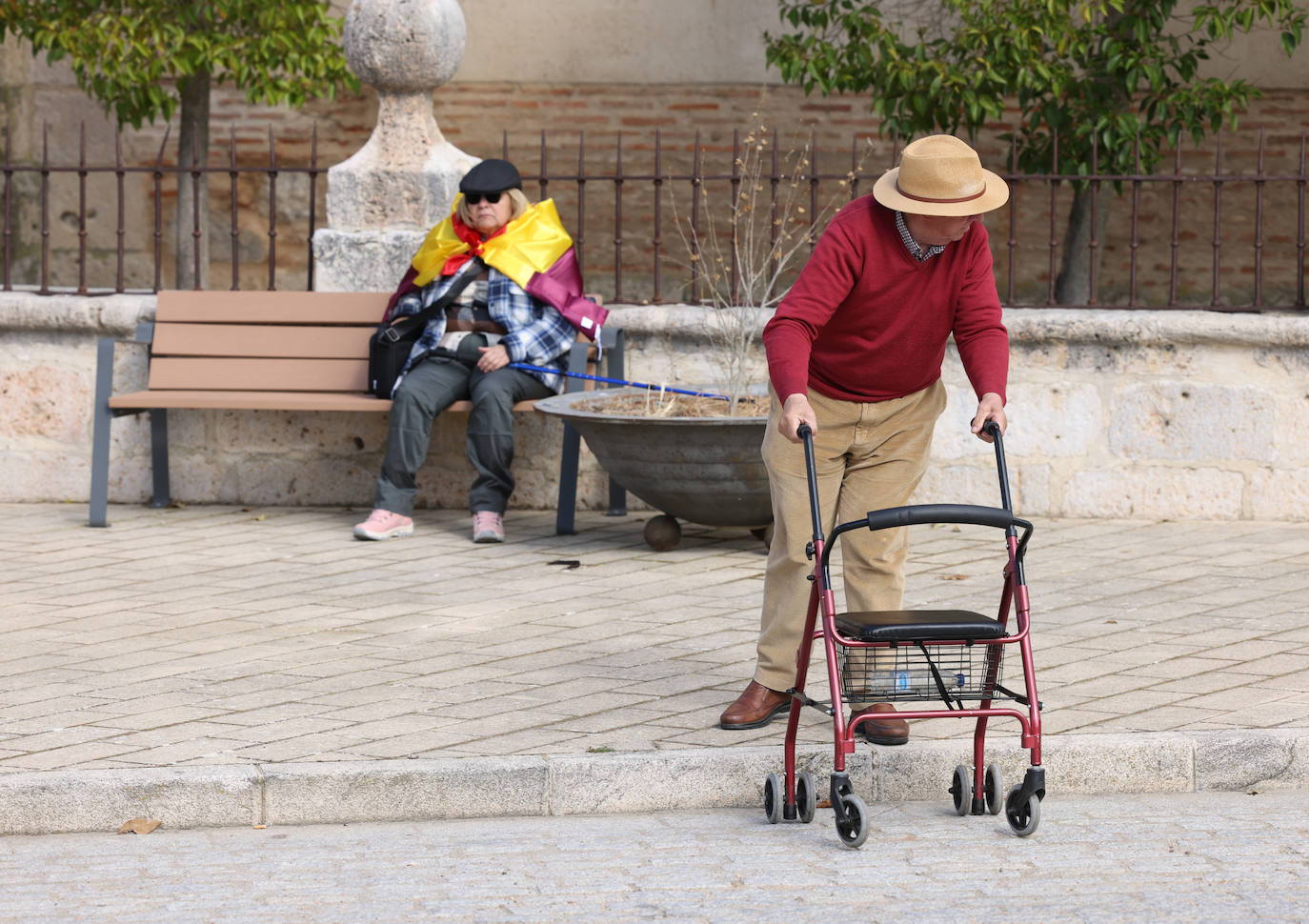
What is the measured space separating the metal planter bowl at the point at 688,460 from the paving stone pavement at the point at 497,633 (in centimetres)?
22

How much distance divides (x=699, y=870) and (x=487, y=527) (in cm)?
355

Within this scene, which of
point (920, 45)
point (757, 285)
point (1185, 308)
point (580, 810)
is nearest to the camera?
point (580, 810)

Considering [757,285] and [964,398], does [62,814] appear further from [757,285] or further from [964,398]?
[757,285]

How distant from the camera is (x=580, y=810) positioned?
4273 millimetres

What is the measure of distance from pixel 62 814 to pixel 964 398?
15.9 ft

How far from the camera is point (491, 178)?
294 inches

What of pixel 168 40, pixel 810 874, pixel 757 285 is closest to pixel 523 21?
pixel 168 40

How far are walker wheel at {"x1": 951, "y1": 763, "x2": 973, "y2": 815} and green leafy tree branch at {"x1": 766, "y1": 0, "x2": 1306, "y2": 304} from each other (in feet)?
16.5

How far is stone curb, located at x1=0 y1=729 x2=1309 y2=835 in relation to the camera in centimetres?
409

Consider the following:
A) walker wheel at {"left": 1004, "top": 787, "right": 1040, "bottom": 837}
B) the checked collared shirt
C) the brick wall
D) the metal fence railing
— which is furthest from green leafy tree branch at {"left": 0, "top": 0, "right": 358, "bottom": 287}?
walker wheel at {"left": 1004, "top": 787, "right": 1040, "bottom": 837}

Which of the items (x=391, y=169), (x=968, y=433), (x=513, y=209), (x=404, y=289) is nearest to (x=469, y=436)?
(x=404, y=289)

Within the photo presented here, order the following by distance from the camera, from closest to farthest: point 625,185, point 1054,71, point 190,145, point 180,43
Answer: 1. point 1054,71
2. point 180,43
3. point 190,145
4. point 625,185

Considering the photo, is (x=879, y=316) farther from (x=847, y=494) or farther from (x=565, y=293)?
(x=565, y=293)

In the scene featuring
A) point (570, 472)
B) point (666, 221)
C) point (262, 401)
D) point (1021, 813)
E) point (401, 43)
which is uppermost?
point (401, 43)
